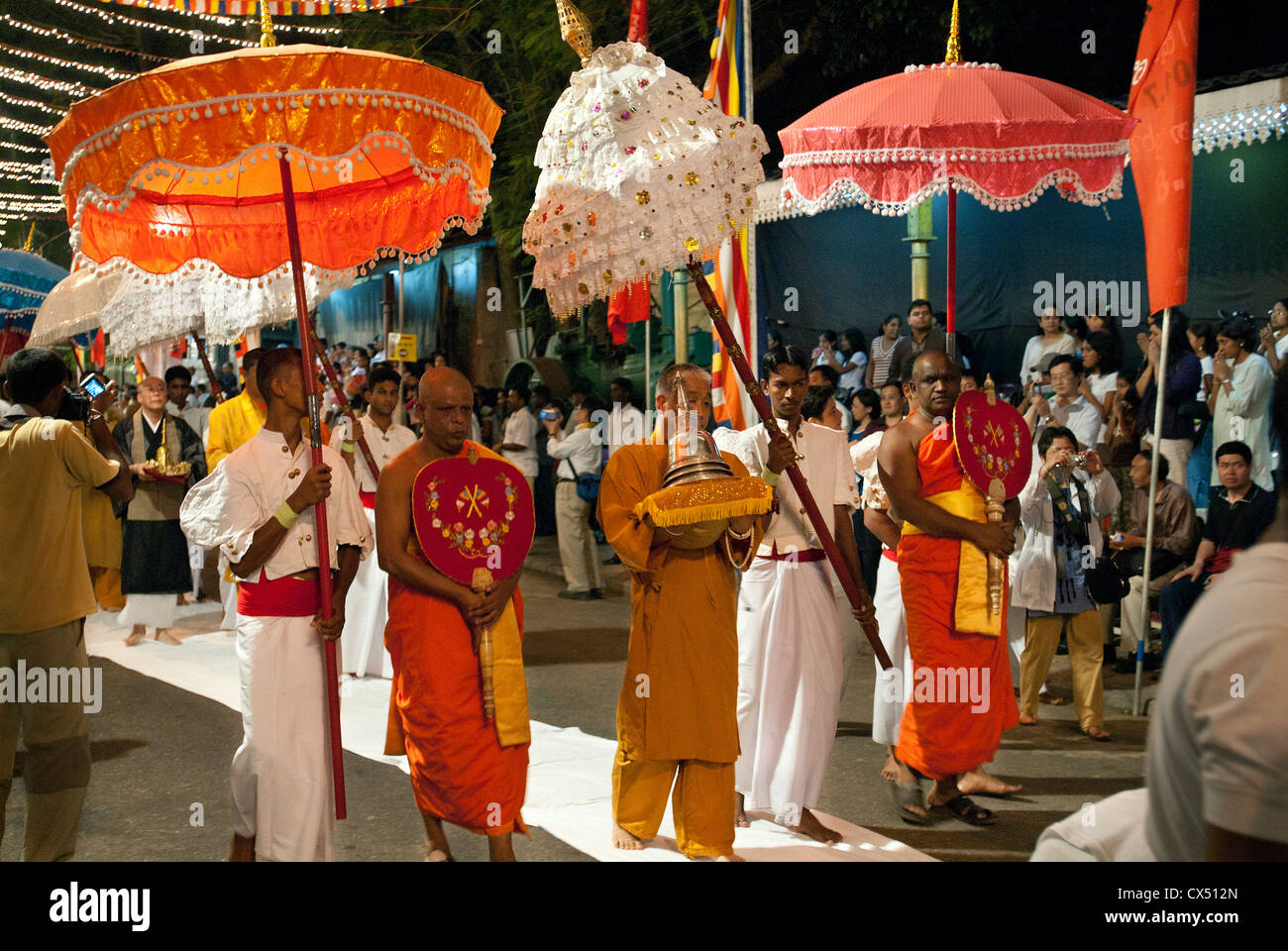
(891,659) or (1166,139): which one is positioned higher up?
(1166,139)

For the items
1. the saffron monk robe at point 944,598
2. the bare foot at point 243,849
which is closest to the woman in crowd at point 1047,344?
the saffron monk robe at point 944,598

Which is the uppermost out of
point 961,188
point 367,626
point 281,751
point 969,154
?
point 969,154

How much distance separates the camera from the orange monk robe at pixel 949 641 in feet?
17.9

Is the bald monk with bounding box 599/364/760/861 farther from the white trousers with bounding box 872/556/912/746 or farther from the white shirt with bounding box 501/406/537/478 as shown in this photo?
the white shirt with bounding box 501/406/537/478

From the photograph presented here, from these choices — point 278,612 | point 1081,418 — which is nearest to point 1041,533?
point 1081,418

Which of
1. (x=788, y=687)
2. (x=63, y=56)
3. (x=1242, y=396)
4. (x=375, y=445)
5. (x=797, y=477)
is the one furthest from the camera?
(x=63, y=56)

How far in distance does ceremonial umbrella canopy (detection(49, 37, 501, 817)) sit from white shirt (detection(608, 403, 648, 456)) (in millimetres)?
5786

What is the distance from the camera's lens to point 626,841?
4.89 m

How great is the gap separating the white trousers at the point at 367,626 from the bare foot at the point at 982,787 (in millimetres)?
4116

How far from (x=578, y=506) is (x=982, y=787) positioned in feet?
21.4

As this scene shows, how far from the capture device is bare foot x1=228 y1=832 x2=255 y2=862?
4344mm

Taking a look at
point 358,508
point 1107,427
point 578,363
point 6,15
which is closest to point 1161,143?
point 1107,427

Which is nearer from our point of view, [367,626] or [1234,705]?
[1234,705]

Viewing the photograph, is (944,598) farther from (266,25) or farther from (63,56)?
(63,56)
